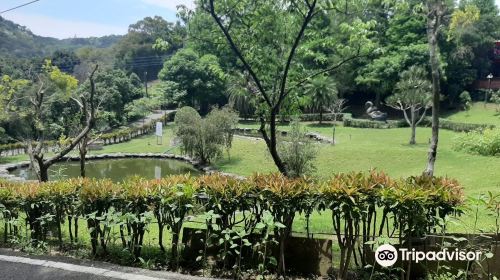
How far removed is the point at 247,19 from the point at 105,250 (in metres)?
3.34

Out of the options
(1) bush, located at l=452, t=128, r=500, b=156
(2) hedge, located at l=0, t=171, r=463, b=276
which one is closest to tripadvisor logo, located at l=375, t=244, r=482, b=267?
(2) hedge, located at l=0, t=171, r=463, b=276

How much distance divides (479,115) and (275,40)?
1312 inches

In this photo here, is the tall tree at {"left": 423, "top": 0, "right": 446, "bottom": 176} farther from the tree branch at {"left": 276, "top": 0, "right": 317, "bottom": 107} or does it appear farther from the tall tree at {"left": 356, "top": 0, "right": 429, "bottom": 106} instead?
the tall tree at {"left": 356, "top": 0, "right": 429, "bottom": 106}

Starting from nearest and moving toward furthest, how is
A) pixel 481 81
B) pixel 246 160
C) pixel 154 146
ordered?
pixel 246 160
pixel 154 146
pixel 481 81

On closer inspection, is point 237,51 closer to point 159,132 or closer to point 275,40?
point 275,40

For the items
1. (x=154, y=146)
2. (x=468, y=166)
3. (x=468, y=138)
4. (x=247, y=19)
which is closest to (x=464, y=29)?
(x=468, y=138)

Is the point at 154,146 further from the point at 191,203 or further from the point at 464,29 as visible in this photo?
the point at 464,29

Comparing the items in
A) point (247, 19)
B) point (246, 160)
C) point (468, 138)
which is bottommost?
point (246, 160)

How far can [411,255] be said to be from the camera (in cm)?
377

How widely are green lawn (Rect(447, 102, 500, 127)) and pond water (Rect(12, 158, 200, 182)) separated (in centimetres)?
2268

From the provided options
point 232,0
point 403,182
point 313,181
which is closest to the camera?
point 403,182

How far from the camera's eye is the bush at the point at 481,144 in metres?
16.8

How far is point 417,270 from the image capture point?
3.87m

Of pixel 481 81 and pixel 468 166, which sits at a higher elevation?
pixel 481 81
